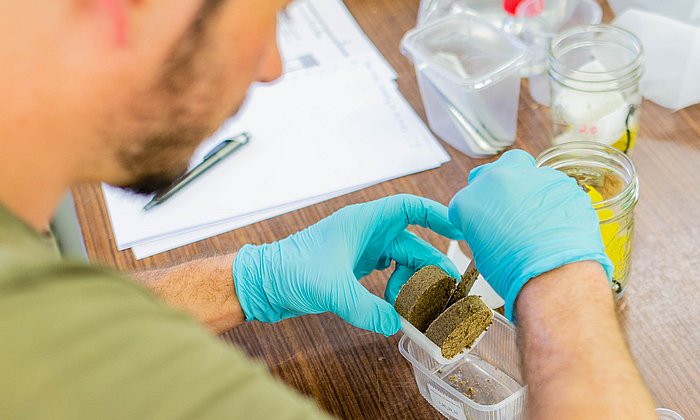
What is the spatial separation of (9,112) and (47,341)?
0.22 m

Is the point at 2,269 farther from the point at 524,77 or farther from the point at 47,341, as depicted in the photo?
the point at 524,77

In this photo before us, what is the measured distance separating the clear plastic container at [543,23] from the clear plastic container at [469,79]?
86 mm

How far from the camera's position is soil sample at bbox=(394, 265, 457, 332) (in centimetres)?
91

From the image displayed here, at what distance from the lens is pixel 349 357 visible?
3.24 feet

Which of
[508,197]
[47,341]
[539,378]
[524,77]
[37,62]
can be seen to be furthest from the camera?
[524,77]

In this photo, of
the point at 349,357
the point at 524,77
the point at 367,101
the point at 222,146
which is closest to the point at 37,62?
the point at 349,357

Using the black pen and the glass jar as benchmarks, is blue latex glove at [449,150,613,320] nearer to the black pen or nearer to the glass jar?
the glass jar

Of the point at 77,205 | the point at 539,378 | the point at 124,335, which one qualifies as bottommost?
the point at 77,205

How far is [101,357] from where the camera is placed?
496 mm

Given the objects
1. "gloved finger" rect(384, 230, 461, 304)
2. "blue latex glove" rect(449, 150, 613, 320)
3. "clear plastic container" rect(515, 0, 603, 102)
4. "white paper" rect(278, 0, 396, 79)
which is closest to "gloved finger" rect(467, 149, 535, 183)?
"blue latex glove" rect(449, 150, 613, 320)

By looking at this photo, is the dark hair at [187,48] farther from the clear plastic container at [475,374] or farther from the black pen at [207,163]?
the black pen at [207,163]

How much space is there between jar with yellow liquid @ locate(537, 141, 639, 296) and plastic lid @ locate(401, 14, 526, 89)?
22 cm

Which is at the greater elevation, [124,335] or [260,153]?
[124,335]

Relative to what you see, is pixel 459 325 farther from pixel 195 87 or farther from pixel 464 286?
pixel 195 87
